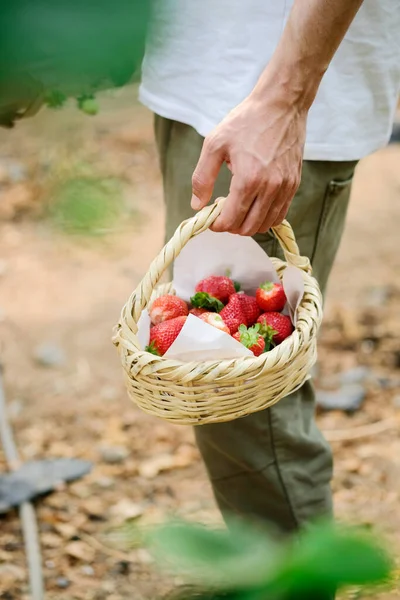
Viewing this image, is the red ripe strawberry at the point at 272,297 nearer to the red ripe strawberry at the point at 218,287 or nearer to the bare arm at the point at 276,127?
the red ripe strawberry at the point at 218,287

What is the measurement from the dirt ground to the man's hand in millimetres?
133

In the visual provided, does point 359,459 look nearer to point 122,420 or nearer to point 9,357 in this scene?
point 122,420

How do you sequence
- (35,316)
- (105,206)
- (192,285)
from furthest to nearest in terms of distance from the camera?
(35,316) → (192,285) → (105,206)

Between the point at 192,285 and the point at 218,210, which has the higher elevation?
the point at 218,210

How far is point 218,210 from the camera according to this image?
1067 mm

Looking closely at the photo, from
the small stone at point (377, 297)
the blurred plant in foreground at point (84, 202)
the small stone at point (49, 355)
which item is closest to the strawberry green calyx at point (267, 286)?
the blurred plant in foreground at point (84, 202)

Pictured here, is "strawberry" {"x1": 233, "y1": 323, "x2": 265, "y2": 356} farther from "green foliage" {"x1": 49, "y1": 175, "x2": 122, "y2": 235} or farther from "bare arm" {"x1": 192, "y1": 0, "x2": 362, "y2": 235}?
"green foliage" {"x1": 49, "y1": 175, "x2": 122, "y2": 235}

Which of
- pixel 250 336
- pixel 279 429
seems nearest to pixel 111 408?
pixel 279 429

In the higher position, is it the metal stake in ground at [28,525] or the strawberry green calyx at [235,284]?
the strawberry green calyx at [235,284]

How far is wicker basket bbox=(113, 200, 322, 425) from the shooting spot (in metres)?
1.00

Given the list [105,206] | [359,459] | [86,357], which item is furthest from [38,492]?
[105,206]

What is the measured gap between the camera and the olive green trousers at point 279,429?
49.4 inches

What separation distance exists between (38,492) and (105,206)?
5.52 feet

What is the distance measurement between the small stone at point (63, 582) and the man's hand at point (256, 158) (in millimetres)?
1029
